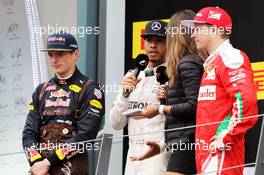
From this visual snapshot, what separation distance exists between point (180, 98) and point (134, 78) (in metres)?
0.41

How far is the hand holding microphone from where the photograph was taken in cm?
522

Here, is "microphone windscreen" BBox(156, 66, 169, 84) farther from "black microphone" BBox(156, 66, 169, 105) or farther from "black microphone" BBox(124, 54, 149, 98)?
"black microphone" BBox(124, 54, 149, 98)

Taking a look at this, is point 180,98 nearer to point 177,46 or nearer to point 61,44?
point 177,46

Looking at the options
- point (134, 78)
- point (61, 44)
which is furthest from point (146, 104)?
point (61, 44)

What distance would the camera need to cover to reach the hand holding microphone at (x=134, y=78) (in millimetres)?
5223

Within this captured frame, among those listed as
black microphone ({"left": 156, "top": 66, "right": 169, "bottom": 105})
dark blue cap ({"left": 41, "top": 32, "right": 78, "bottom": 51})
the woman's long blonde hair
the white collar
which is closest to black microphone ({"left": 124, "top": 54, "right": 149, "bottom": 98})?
black microphone ({"left": 156, "top": 66, "right": 169, "bottom": 105})

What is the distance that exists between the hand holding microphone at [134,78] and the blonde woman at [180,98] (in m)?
0.22

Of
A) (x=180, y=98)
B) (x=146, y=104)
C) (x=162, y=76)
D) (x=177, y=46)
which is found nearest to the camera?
(x=180, y=98)

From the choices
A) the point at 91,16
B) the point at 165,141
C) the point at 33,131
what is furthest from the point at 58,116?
the point at 91,16

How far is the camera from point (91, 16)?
311 inches

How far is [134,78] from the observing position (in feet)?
17.1

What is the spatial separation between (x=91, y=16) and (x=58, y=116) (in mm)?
2756

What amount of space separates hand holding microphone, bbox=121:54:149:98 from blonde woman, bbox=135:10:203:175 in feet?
0.71

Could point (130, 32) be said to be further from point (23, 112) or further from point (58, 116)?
point (58, 116)
